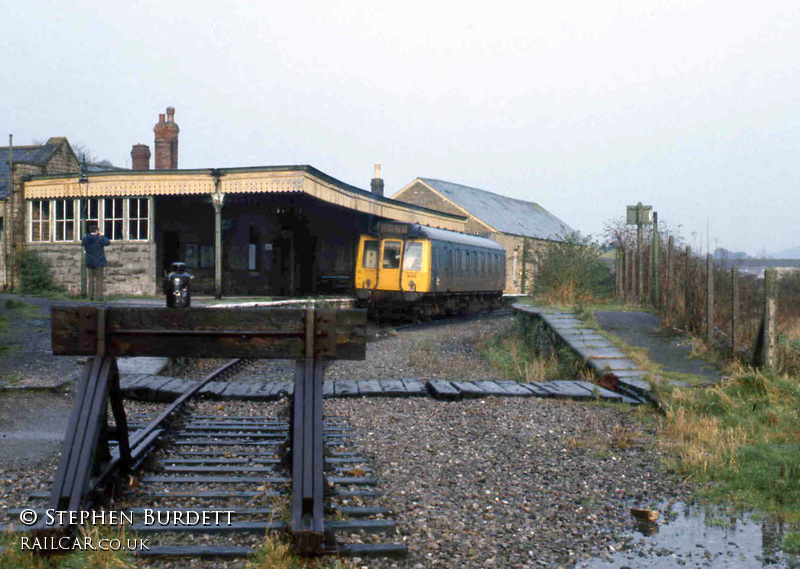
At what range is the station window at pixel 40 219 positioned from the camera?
24953mm

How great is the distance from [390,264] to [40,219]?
40.5 feet

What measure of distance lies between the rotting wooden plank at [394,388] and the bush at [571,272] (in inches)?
374

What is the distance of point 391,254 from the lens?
67.4 ft

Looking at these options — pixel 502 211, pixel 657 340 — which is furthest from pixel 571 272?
pixel 502 211

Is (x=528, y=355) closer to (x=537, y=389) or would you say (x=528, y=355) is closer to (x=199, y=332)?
(x=537, y=389)

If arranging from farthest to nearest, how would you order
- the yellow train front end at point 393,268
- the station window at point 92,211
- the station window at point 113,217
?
the station window at point 92,211 < the station window at point 113,217 < the yellow train front end at point 393,268

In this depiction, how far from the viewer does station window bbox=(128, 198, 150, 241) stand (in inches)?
945

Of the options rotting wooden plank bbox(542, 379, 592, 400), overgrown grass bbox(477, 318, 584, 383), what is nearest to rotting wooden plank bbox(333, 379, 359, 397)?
rotting wooden plank bbox(542, 379, 592, 400)

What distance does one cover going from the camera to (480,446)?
5680 millimetres

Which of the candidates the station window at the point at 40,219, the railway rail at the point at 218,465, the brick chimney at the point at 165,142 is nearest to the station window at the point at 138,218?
the station window at the point at 40,219

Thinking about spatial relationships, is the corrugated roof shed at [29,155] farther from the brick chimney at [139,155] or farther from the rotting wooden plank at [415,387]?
the rotting wooden plank at [415,387]

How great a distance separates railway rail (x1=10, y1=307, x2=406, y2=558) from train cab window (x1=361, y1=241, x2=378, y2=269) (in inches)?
629

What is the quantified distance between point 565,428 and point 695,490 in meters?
1.69

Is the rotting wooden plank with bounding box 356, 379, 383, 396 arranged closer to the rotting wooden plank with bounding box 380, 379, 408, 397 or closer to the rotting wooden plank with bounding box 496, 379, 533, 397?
the rotting wooden plank with bounding box 380, 379, 408, 397
